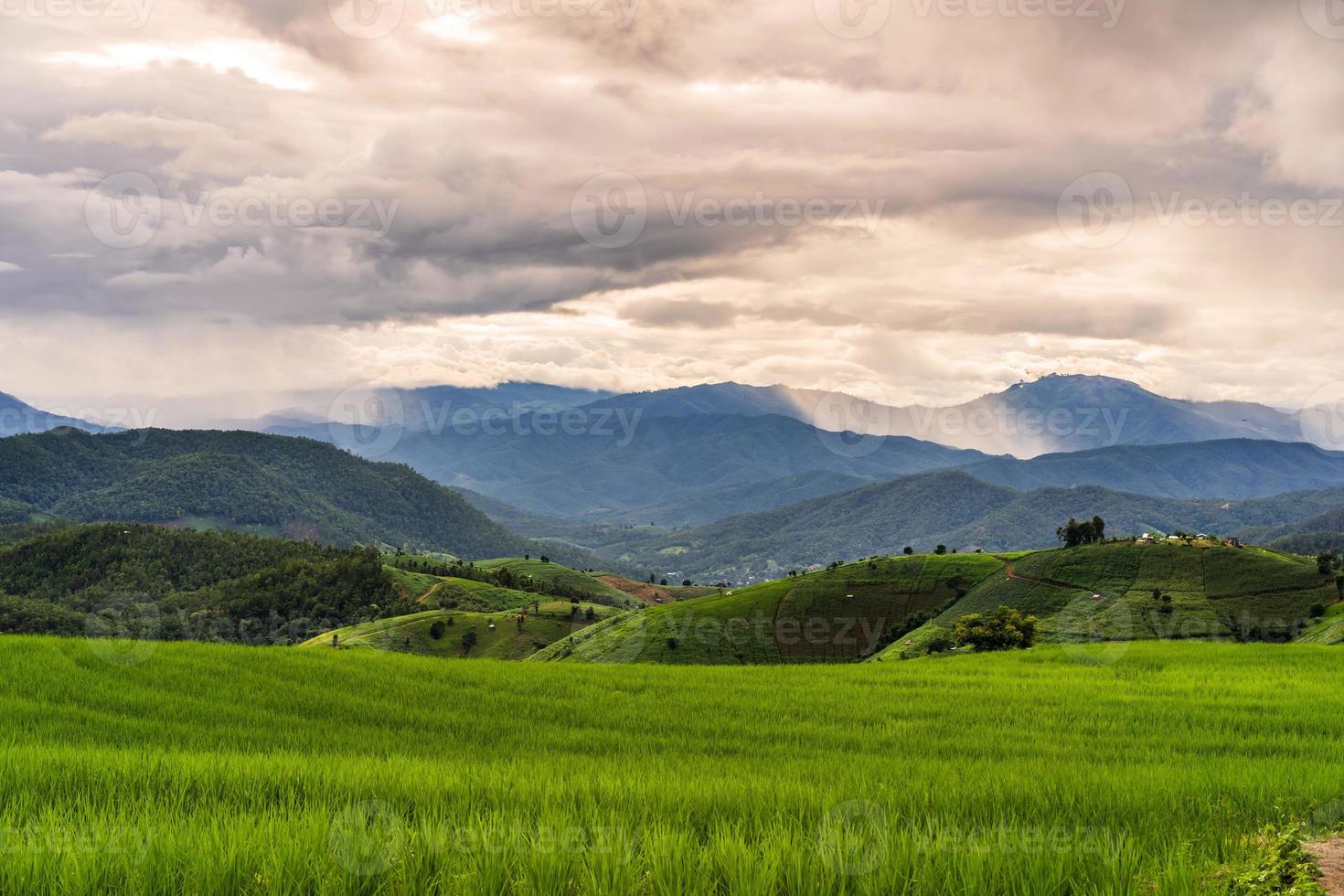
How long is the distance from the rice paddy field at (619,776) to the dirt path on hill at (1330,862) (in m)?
0.64

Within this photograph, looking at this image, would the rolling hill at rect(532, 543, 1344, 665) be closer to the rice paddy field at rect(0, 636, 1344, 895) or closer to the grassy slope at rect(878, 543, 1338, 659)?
the grassy slope at rect(878, 543, 1338, 659)

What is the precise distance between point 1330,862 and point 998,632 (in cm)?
6685

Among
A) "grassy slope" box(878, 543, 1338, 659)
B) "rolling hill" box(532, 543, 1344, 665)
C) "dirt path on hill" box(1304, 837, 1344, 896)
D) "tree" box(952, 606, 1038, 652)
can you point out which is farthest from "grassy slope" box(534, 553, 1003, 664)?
"dirt path on hill" box(1304, 837, 1344, 896)

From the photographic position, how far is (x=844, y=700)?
26969mm

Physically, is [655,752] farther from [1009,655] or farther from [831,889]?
[1009,655]

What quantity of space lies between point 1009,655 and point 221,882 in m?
43.3

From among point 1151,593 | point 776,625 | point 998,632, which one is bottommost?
point 776,625

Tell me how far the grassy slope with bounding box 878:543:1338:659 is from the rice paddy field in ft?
312

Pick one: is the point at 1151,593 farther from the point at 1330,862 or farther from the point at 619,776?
the point at 1330,862

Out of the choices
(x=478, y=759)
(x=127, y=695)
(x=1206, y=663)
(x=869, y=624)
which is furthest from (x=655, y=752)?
(x=869, y=624)

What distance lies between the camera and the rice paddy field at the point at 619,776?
6.77 m

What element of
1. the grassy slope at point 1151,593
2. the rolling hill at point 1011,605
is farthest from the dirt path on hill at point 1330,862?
the rolling hill at point 1011,605

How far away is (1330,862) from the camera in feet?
26.4

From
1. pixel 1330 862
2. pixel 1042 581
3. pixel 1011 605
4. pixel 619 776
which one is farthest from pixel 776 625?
pixel 1330 862
